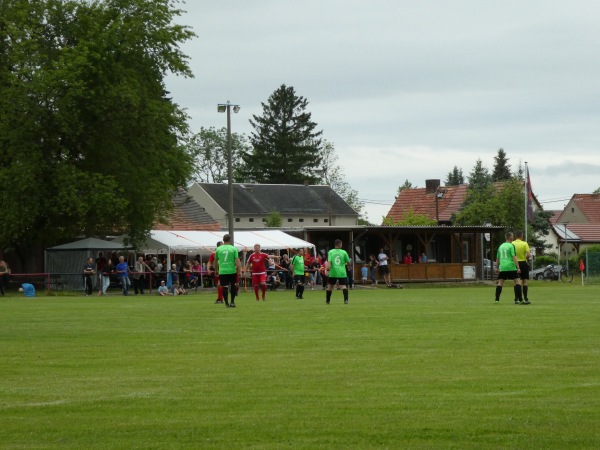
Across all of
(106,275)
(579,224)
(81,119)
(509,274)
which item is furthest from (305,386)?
(579,224)

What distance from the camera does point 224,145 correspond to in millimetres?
138125

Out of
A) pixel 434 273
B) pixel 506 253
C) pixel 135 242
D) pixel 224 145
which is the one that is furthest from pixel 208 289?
pixel 224 145

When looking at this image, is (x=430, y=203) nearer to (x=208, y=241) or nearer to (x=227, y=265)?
(x=208, y=241)

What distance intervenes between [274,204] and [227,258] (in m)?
82.9

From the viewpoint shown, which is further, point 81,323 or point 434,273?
point 434,273

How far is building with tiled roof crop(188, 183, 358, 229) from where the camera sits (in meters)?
108

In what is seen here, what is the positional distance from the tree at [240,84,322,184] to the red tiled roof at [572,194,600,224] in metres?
31.8

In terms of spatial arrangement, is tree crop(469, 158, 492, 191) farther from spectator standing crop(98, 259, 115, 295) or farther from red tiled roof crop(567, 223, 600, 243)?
spectator standing crop(98, 259, 115, 295)

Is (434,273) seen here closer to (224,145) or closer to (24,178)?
(24,178)

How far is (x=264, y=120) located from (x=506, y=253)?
9319 cm

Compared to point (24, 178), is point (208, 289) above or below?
below

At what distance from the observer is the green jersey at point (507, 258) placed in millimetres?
27578

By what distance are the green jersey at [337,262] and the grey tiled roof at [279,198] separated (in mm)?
76322

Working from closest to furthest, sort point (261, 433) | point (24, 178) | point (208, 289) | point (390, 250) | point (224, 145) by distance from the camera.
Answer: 1. point (261, 433)
2. point (24, 178)
3. point (208, 289)
4. point (390, 250)
5. point (224, 145)
